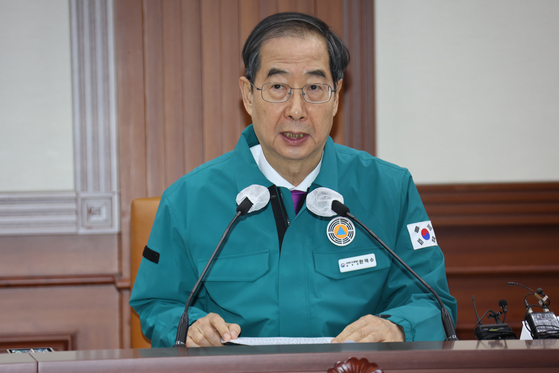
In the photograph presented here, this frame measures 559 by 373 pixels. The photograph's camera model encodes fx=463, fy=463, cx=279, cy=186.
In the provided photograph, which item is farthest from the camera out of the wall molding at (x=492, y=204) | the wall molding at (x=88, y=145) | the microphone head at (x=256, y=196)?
the wall molding at (x=492, y=204)

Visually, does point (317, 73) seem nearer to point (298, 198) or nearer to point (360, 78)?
point (298, 198)

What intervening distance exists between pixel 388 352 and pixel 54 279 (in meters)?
1.65

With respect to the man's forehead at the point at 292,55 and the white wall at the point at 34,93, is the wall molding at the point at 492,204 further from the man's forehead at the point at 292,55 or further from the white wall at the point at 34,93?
the white wall at the point at 34,93

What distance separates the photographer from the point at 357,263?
1.21 meters

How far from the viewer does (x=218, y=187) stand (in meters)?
1.31

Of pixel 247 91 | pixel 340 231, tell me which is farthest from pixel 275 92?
pixel 340 231

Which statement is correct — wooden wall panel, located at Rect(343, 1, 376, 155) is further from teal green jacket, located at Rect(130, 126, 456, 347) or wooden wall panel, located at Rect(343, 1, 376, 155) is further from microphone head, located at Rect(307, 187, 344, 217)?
microphone head, located at Rect(307, 187, 344, 217)

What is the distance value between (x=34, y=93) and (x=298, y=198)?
4.22 feet

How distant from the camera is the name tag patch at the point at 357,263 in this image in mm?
1204

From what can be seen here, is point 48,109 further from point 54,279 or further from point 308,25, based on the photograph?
point 308,25

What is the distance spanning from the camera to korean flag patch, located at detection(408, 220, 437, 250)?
1.25 m

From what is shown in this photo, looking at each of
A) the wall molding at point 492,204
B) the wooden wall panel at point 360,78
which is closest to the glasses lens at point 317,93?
the wooden wall panel at point 360,78

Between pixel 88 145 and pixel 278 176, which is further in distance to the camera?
pixel 88 145

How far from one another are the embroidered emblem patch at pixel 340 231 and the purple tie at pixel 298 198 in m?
0.12
